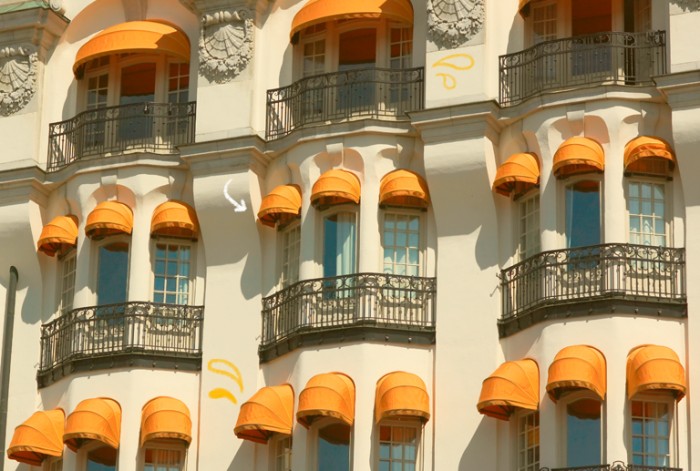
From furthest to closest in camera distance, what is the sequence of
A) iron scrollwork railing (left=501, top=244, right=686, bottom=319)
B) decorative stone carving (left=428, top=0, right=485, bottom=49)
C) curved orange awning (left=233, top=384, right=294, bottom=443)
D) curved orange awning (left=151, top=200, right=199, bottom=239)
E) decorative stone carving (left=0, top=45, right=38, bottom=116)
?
decorative stone carving (left=0, top=45, right=38, bottom=116) → curved orange awning (left=151, top=200, right=199, bottom=239) → decorative stone carving (left=428, top=0, right=485, bottom=49) → curved orange awning (left=233, top=384, right=294, bottom=443) → iron scrollwork railing (left=501, top=244, right=686, bottom=319)

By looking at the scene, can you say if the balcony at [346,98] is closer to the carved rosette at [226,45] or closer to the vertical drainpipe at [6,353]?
the carved rosette at [226,45]

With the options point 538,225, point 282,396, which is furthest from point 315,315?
point 538,225

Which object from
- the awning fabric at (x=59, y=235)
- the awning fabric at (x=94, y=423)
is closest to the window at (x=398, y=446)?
the awning fabric at (x=94, y=423)

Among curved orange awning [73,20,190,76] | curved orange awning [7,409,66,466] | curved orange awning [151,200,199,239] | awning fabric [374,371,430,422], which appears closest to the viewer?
awning fabric [374,371,430,422]

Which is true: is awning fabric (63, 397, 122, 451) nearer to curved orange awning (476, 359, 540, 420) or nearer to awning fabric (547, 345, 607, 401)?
curved orange awning (476, 359, 540, 420)

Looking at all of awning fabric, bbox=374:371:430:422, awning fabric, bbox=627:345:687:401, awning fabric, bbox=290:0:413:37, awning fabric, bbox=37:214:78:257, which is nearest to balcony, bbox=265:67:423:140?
awning fabric, bbox=290:0:413:37

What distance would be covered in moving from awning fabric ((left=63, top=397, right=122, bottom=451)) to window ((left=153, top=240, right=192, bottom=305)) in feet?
8.06

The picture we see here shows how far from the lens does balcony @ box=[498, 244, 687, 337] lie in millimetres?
43156

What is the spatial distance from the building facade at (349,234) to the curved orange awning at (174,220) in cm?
7

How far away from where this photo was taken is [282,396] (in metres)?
45.2

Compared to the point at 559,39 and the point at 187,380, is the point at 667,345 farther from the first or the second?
the point at 187,380

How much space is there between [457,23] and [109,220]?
7.64 m

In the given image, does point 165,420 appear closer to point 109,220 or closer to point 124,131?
point 109,220

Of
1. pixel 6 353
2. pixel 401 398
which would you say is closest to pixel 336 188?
pixel 401 398
